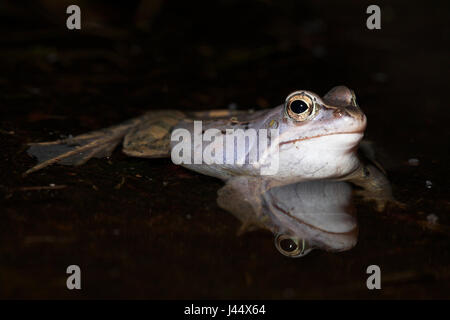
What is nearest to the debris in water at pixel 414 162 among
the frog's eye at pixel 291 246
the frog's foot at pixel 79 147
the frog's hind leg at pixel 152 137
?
the frog's eye at pixel 291 246

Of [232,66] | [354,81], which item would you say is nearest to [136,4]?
[232,66]

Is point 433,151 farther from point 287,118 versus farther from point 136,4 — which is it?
point 136,4

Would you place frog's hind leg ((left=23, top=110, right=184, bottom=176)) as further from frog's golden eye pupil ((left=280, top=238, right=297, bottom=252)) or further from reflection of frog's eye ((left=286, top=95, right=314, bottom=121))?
frog's golden eye pupil ((left=280, top=238, right=297, bottom=252))

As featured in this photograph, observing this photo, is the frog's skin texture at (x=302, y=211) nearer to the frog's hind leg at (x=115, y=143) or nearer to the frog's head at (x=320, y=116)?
the frog's head at (x=320, y=116)

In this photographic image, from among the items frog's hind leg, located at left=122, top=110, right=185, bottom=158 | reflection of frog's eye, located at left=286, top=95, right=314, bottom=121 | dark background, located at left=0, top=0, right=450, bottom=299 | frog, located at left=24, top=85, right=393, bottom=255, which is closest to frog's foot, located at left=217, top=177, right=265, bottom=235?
frog, located at left=24, top=85, right=393, bottom=255

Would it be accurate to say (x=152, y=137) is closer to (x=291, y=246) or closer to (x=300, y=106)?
(x=300, y=106)

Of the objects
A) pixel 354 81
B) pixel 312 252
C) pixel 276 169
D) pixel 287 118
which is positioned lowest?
pixel 312 252
